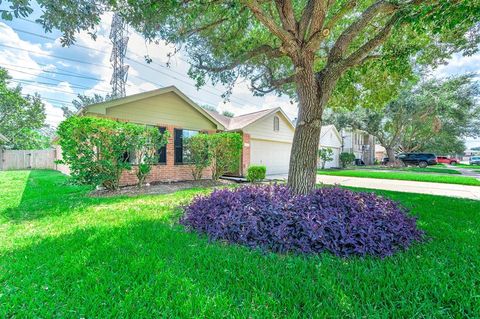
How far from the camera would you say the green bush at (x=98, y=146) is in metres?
6.16

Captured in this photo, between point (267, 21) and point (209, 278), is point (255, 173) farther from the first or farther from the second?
point (209, 278)

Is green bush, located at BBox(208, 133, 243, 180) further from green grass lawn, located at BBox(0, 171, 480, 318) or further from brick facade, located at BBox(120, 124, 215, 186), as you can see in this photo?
green grass lawn, located at BBox(0, 171, 480, 318)

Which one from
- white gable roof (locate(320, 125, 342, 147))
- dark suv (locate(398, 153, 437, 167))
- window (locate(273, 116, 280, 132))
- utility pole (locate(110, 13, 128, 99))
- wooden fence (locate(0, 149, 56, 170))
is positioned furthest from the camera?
dark suv (locate(398, 153, 437, 167))

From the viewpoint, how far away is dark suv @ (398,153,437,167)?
80.1 feet

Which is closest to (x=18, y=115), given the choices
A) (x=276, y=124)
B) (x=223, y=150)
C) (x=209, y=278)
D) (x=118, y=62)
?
(x=118, y=62)

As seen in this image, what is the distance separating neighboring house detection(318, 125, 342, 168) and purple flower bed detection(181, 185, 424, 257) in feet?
60.6

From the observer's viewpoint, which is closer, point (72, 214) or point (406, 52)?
point (72, 214)

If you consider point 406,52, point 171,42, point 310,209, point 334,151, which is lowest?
point 310,209

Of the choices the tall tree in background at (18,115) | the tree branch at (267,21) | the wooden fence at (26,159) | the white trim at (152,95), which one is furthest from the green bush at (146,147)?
the tall tree in background at (18,115)

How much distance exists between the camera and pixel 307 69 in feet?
13.5

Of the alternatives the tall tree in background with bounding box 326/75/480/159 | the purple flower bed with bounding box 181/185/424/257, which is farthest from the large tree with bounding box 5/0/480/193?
the tall tree in background with bounding box 326/75/480/159

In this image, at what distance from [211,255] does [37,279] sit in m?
1.76

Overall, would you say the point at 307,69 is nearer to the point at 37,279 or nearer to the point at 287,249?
the point at 287,249

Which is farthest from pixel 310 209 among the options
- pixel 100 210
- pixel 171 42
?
pixel 171 42
